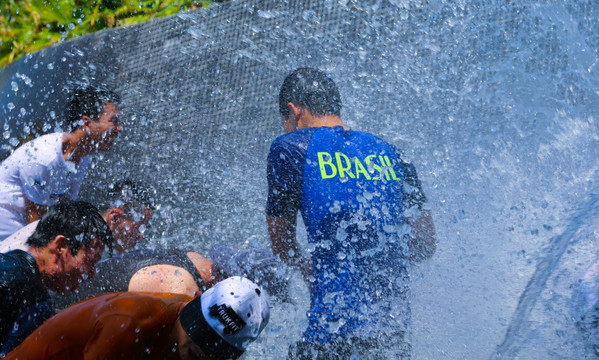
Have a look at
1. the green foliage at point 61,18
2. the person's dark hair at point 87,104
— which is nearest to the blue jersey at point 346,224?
the person's dark hair at point 87,104

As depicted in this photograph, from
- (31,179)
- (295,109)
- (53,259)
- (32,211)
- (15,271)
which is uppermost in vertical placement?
(295,109)

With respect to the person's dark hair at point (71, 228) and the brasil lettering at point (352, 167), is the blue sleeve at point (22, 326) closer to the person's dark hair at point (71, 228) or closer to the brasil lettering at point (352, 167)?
the person's dark hair at point (71, 228)

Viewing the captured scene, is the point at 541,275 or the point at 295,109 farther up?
the point at 295,109

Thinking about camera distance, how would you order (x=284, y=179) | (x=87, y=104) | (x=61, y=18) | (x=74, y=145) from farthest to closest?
(x=61, y=18)
(x=87, y=104)
(x=74, y=145)
(x=284, y=179)

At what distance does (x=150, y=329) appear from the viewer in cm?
139

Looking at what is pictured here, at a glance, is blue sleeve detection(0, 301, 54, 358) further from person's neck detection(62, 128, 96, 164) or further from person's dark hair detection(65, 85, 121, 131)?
person's dark hair detection(65, 85, 121, 131)

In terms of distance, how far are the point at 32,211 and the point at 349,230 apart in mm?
1757

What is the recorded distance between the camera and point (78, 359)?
1.36m

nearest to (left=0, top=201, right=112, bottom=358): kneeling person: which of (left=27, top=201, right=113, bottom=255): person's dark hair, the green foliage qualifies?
(left=27, top=201, right=113, bottom=255): person's dark hair

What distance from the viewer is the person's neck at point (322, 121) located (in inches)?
77.0

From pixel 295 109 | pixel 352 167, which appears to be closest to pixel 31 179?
pixel 295 109

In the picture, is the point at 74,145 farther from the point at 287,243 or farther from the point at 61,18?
the point at 61,18

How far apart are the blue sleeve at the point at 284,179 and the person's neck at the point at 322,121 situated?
22cm

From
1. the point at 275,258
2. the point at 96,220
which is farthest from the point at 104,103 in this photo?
the point at 275,258
